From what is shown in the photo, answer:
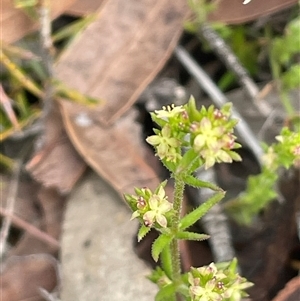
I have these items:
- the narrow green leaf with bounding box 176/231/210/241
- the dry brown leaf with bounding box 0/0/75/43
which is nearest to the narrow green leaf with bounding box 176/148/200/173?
the narrow green leaf with bounding box 176/231/210/241

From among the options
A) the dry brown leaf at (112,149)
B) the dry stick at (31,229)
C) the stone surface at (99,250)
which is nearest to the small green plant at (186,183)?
the stone surface at (99,250)

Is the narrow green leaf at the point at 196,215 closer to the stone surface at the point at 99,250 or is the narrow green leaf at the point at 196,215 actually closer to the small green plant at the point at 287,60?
the stone surface at the point at 99,250

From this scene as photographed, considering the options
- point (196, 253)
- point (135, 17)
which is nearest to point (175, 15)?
point (135, 17)

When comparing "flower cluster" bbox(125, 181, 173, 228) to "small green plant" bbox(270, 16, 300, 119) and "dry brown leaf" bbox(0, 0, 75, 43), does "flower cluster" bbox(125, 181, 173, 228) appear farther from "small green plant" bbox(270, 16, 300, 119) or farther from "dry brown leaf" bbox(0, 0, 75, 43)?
"dry brown leaf" bbox(0, 0, 75, 43)

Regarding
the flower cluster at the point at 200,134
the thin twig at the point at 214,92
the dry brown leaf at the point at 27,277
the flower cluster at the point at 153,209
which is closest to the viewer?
the flower cluster at the point at 200,134

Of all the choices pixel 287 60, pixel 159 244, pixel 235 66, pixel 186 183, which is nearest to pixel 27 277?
pixel 159 244
